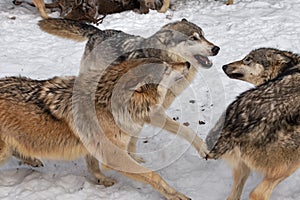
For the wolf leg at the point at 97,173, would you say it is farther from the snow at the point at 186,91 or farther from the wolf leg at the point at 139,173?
the wolf leg at the point at 139,173

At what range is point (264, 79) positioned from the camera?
455 cm

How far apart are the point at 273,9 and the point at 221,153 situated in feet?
18.5

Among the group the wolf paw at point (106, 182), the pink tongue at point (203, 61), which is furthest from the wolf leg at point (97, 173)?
the pink tongue at point (203, 61)

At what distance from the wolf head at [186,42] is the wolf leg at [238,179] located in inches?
60.3

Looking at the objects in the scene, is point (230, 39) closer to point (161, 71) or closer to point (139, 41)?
point (139, 41)

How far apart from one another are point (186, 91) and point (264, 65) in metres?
1.58

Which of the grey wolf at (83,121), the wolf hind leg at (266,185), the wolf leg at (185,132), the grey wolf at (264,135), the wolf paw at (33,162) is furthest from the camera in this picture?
the wolf leg at (185,132)

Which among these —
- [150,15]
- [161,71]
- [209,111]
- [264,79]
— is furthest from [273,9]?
[161,71]

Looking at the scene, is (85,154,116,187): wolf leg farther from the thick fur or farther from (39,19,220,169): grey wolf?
the thick fur

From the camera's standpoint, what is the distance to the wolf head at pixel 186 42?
15.7ft

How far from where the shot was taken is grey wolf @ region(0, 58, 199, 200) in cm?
370

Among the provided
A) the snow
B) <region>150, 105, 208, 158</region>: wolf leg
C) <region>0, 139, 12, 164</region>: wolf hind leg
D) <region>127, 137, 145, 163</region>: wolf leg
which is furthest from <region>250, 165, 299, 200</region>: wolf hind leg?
<region>0, 139, 12, 164</region>: wolf hind leg

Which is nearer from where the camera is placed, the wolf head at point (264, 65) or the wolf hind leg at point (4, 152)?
the wolf hind leg at point (4, 152)

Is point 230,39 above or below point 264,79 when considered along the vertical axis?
below
